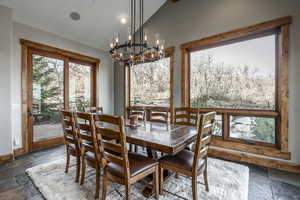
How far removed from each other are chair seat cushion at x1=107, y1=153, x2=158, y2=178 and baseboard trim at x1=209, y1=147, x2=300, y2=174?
2029 mm

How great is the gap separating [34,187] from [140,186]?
142 centimetres

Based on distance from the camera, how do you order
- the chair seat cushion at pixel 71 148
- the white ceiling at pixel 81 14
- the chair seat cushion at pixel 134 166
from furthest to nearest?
the white ceiling at pixel 81 14, the chair seat cushion at pixel 71 148, the chair seat cushion at pixel 134 166

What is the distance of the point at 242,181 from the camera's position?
6.93 feet

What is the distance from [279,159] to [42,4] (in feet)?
17.6

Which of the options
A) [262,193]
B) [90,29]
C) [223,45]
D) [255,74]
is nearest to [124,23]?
[90,29]

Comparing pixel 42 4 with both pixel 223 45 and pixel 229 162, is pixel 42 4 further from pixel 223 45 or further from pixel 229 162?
pixel 229 162

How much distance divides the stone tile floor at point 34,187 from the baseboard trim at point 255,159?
0.48 ft

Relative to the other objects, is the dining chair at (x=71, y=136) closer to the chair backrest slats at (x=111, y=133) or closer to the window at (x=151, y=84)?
the chair backrest slats at (x=111, y=133)

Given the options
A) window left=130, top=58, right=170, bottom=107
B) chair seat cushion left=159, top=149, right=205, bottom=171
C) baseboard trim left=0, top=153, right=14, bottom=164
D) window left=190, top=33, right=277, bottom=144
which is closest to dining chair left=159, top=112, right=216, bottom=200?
chair seat cushion left=159, top=149, right=205, bottom=171

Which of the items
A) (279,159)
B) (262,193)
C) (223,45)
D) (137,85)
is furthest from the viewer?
(137,85)

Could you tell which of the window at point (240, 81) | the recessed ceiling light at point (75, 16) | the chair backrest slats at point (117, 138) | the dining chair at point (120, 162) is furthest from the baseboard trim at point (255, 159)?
the recessed ceiling light at point (75, 16)

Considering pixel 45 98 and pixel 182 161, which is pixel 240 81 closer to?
pixel 182 161

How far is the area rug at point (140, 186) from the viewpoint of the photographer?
177 centimetres

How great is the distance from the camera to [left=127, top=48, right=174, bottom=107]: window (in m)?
3.95
